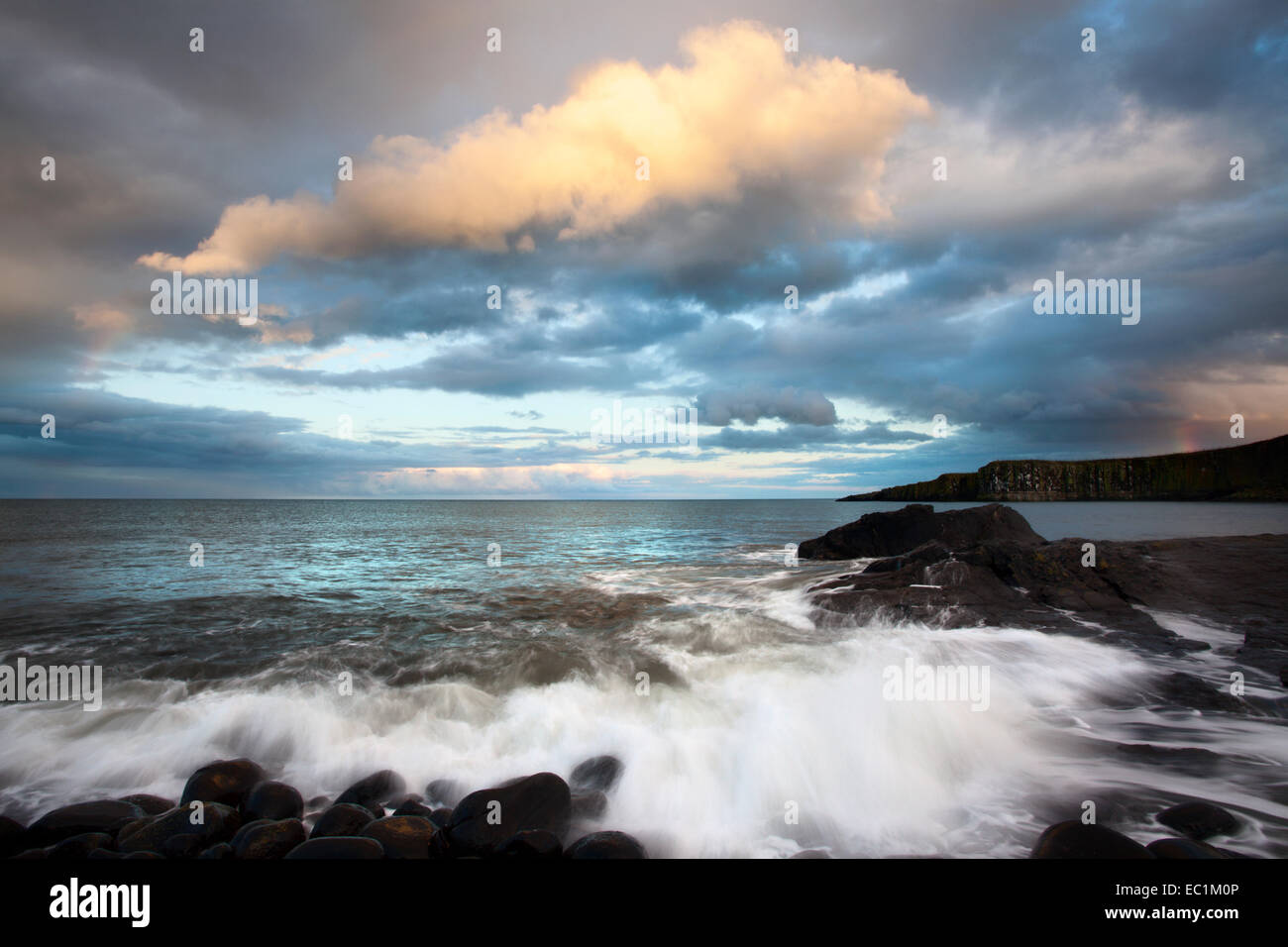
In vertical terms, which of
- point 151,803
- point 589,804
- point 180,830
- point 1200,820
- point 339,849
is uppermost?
point 339,849

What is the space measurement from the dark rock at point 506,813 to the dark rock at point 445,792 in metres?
1.53

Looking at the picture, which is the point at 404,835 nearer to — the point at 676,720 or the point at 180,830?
the point at 180,830

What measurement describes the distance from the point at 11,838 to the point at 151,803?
1.22 m

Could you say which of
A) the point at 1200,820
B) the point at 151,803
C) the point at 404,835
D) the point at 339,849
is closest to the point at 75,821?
the point at 151,803

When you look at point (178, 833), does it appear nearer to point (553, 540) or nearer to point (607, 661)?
point (607, 661)

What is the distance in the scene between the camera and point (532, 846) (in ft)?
18.3

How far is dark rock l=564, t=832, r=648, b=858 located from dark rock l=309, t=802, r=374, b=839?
245cm

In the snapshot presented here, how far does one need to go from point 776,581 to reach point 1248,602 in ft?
43.5

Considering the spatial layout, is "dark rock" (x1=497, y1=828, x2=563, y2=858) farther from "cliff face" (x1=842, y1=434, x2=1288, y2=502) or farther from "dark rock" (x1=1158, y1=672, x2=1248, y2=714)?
"cliff face" (x1=842, y1=434, x2=1288, y2=502)

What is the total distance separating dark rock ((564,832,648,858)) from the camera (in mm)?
5481
